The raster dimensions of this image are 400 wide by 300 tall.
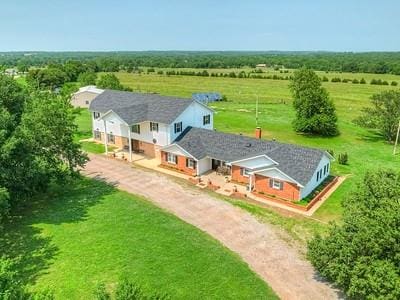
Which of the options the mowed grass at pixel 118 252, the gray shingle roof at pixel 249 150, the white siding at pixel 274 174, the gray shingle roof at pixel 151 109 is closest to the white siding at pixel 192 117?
the gray shingle roof at pixel 151 109

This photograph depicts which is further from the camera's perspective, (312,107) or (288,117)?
(288,117)

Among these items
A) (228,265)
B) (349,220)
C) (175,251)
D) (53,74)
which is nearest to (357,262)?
(349,220)

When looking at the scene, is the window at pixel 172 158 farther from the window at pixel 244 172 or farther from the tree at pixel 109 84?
the tree at pixel 109 84

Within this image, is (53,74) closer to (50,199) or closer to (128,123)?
(128,123)

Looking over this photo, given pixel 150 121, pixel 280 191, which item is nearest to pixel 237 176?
pixel 280 191

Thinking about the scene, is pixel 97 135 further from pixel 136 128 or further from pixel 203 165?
pixel 203 165
